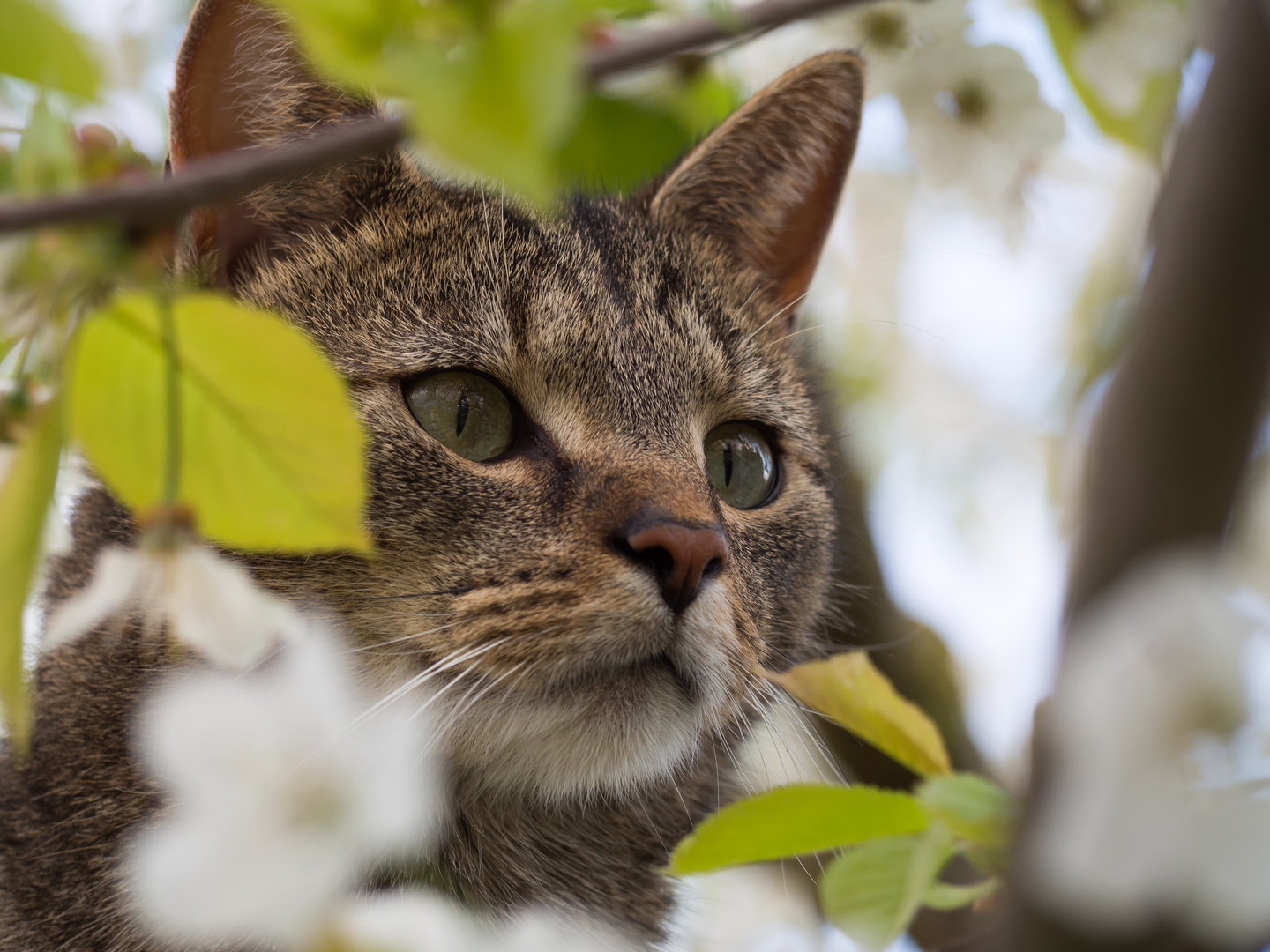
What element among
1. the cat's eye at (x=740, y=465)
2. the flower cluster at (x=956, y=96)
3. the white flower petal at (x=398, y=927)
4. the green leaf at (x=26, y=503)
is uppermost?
→ the flower cluster at (x=956, y=96)

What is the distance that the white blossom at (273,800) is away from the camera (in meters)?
0.60

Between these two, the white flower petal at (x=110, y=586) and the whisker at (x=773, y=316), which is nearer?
the white flower petal at (x=110, y=586)

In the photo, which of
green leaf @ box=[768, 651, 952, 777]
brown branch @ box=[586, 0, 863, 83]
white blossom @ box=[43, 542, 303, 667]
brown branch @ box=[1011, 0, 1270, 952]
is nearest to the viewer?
brown branch @ box=[1011, 0, 1270, 952]

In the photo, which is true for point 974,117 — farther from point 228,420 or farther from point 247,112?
point 228,420

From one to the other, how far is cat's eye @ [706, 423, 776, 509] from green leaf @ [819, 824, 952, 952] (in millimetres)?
934

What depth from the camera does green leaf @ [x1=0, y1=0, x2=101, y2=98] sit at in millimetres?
995

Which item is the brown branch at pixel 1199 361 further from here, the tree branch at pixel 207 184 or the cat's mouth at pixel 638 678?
the cat's mouth at pixel 638 678

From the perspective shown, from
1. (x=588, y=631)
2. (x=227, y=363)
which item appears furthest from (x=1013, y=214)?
(x=227, y=363)

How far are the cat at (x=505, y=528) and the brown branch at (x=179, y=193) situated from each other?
75 cm

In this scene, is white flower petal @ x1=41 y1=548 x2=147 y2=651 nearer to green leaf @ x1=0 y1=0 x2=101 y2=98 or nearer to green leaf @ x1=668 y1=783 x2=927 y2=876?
green leaf @ x1=668 y1=783 x2=927 y2=876

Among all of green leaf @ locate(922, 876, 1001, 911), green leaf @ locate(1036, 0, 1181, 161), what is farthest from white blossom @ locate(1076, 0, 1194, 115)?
green leaf @ locate(922, 876, 1001, 911)

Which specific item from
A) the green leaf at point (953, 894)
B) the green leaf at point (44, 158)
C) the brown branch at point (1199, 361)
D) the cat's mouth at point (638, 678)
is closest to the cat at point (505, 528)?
the cat's mouth at point (638, 678)

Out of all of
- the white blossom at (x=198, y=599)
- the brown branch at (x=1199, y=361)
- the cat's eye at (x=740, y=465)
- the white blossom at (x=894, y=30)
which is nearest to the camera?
the brown branch at (x=1199, y=361)

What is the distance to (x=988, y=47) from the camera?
1.39 metres
